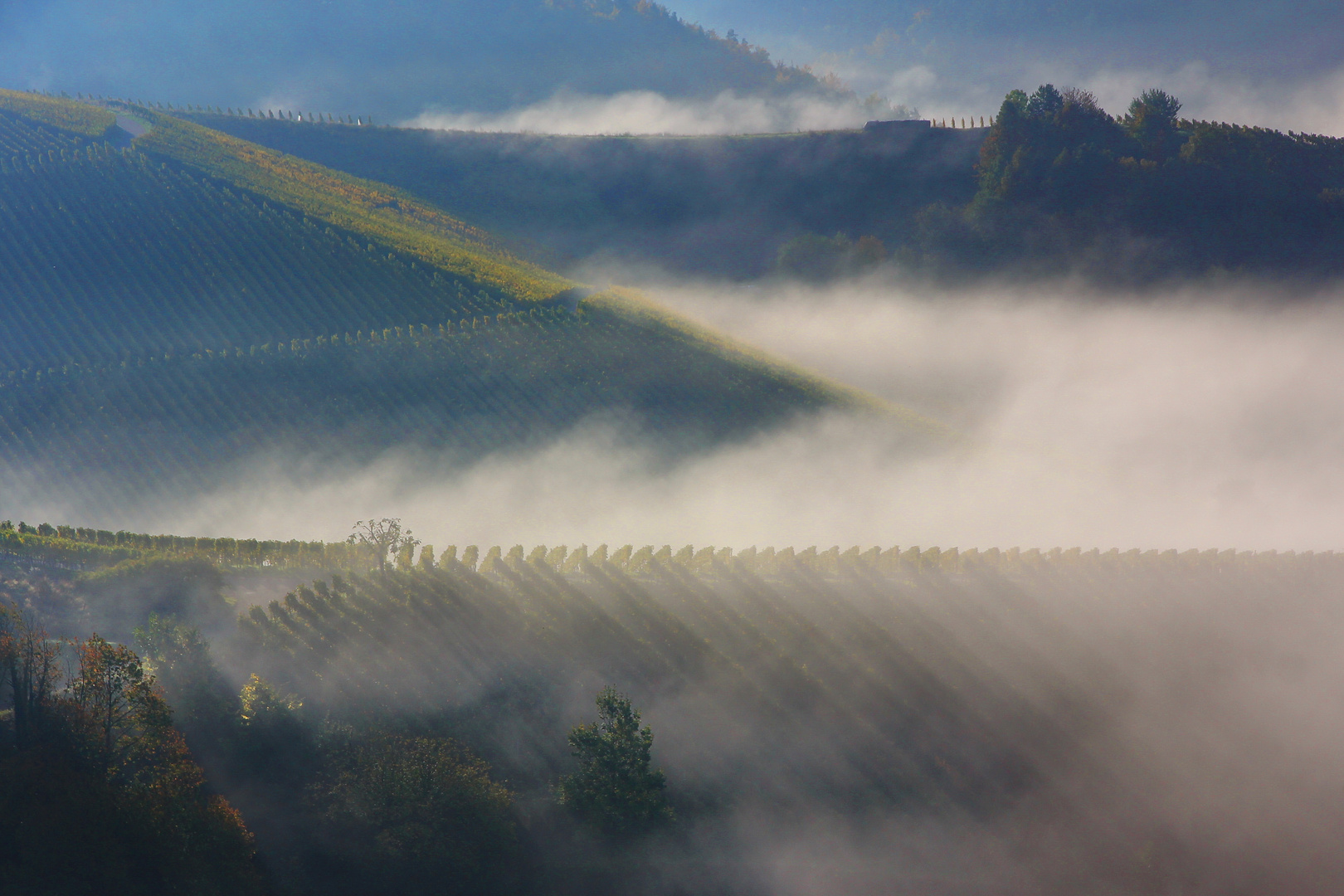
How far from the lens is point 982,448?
66.2 m

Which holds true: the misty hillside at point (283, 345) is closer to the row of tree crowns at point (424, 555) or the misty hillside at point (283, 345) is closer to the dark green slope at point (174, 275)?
the dark green slope at point (174, 275)

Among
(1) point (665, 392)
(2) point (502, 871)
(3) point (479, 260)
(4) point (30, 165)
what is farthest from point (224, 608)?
(4) point (30, 165)

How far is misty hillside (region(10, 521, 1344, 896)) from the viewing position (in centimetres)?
3053

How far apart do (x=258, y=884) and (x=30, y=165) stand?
87.0 metres

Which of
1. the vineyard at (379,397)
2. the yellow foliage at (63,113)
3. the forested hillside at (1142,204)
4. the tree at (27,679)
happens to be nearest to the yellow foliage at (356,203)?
the yellow foliage at (63,113)

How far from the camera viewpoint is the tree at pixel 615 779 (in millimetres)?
30484

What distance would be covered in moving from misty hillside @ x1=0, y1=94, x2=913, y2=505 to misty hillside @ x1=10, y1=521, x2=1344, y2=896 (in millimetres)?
18683

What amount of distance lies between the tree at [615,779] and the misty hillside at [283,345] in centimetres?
3078

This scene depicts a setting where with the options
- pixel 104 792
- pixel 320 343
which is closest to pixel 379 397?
pixel 320 343

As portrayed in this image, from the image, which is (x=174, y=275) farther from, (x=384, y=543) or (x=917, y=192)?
(x=917, y=192)

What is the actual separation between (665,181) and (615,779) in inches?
3828

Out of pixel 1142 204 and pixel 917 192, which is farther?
pixel 917 192

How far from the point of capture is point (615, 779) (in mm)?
30500

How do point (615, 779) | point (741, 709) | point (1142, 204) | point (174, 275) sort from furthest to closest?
1. point (1142, 204)
2. point (174, 275)
3. point (741, 709)
4. point (615, 779)
